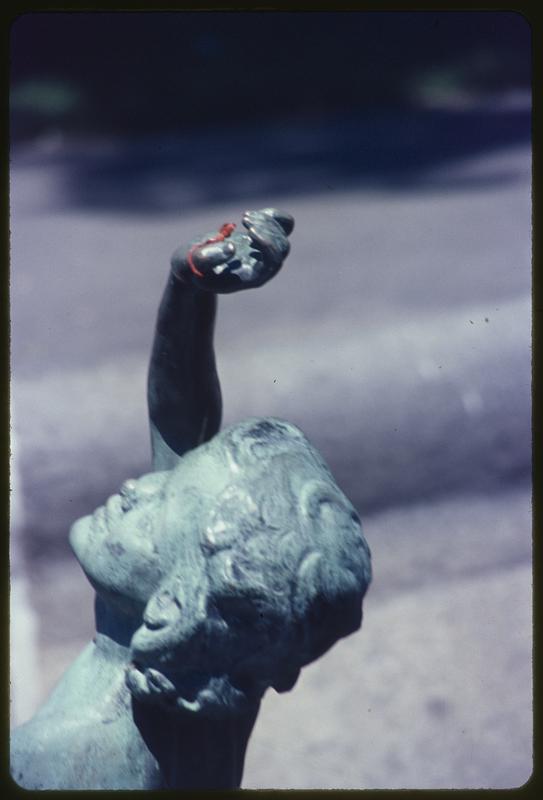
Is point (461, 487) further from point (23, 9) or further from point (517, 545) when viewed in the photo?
point (23, 9)

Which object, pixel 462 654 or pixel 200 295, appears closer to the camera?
pixel 200 295

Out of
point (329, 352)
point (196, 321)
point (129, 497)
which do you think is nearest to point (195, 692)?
A: point (129, 497)

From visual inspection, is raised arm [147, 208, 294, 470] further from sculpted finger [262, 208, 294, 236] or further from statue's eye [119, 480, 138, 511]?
statue's eye [119, 480, 138, 511]

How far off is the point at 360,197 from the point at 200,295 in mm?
3152

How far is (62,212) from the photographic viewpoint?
3.86m

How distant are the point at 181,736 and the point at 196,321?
405 mm

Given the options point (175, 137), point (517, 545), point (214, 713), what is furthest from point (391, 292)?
point (214, 713)

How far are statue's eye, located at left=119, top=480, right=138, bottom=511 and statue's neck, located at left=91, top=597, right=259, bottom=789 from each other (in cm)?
11

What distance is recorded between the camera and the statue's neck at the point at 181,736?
40.3 inches

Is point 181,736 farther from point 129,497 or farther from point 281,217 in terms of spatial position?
point 281,217

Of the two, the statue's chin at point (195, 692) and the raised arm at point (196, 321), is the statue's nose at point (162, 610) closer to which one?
the statue's chin at point (195, 692)

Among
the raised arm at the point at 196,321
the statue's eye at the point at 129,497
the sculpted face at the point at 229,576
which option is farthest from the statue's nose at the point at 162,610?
the raised arm at the point at 196,321

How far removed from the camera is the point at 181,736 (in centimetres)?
103

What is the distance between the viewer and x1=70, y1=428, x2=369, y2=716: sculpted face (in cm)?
91
